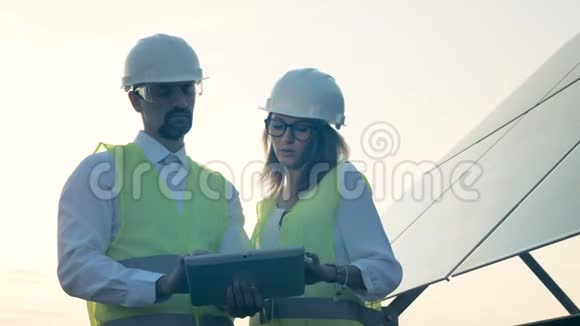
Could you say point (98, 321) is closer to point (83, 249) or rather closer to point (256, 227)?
point (83, 249)

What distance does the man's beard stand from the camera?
7.25 m

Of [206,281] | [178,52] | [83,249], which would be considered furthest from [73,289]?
[178,52]

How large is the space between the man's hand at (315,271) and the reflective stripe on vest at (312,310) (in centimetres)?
46

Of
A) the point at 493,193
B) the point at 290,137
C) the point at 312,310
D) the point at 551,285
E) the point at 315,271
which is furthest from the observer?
the point at 493,193

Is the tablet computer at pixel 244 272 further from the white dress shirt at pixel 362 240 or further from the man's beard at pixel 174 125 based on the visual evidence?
the man's beard at pixel 174 125

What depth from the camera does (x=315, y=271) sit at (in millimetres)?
6773

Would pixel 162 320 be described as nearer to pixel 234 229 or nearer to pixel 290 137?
pixel 234 229

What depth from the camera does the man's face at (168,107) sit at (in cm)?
726

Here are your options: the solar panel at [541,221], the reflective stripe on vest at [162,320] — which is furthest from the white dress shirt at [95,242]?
the solar panel at [541,221]

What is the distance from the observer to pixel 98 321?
693 cm

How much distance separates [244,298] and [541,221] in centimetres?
184

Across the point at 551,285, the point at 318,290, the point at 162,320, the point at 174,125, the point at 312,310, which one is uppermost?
the point at 551,285

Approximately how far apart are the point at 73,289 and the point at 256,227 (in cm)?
167

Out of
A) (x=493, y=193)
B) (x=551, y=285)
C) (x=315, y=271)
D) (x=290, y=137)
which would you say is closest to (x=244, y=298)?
(x=315, y=271)
